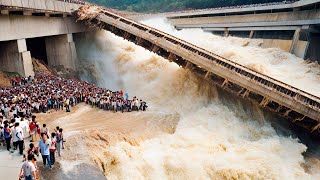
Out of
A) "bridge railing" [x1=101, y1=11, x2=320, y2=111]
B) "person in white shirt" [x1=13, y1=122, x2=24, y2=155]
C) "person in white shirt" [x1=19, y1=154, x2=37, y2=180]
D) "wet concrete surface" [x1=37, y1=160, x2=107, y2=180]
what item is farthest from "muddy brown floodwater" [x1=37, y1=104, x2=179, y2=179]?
"bridge railing" [x1=101, y1=11, x2=320, y2=111]

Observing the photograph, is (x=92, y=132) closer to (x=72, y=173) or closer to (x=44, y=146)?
(x=72, y=173)

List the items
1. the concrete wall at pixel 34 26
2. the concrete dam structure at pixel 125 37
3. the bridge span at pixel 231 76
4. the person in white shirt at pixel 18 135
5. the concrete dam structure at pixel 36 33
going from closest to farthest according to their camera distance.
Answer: the person in white shirt at pixel 18 135 → the bridge span at pixel 231 76 → the concrete dam structure at pixel 125 37 → the concrete wall at pixel 34 26 → the concrete dam structure at pixel 36 33


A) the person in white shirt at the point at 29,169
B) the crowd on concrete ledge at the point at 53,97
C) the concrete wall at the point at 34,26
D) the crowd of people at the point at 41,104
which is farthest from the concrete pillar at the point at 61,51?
the person in white shirt at the point at 29,169

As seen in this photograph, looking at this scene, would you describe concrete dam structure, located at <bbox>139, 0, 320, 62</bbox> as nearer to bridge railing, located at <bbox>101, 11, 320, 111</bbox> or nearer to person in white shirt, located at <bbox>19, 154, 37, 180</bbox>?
bridge railing, located at <bbox>101, 11, 320, 111</bbox>

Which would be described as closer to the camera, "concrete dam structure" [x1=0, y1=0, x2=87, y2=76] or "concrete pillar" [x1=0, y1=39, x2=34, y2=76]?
"concrete dam structure" [x1=0, y1=0, x2=87, y2=76]

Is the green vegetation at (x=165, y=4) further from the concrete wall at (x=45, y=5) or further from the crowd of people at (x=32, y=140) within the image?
the crowd of people at (x=32, y=140)

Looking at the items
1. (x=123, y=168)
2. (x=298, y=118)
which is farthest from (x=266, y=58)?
(x=123, y=168)

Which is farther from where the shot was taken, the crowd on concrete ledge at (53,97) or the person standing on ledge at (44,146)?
the crowd on concrete ledge at (53,97)
